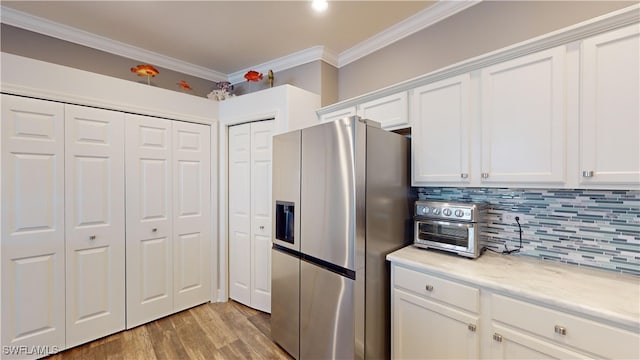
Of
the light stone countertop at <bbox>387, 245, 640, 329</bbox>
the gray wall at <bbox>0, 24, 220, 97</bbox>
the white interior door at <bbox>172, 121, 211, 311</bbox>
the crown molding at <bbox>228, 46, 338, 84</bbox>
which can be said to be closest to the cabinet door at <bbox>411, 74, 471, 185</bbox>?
the light stone countertop at <bbox>387, 245, 640, 329</bbox>

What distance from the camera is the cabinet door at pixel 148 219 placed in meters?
2.42

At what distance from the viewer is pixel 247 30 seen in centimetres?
240

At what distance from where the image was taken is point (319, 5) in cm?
200

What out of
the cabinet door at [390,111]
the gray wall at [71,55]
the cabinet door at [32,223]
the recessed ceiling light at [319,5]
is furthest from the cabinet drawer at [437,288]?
the gray wall at [71,55]

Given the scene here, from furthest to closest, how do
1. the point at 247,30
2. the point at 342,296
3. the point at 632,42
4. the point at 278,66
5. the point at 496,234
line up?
the point at 278,66
the point at 247,30
the point at 496,234
the point at 342,296
the point at 632,42

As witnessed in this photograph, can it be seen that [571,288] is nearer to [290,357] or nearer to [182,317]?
[290,357]

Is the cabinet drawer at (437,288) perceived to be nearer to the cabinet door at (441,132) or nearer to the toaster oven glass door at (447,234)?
the toaster oven glass door at (447,234)

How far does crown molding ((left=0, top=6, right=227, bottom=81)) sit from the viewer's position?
2171 millimetres

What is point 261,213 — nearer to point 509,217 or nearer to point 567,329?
point 509,217

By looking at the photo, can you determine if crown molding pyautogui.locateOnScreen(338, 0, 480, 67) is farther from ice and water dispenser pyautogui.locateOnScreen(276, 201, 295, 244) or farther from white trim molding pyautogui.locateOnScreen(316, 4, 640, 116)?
ice and water dispenser pyautogui.locateOnScreen(276, 201, 295, 244)

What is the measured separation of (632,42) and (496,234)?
3.91 ft

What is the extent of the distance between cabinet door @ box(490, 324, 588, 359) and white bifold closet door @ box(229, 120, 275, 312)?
194 centimetres

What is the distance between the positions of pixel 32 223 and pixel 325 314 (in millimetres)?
2300

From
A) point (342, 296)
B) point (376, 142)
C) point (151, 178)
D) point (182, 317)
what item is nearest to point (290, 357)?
point (342, 296)
